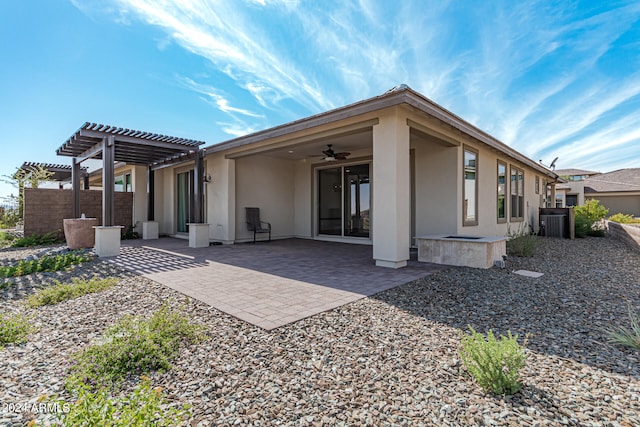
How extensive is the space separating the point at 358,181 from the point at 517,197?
594 centimetres

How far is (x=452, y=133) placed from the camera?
6.64 m

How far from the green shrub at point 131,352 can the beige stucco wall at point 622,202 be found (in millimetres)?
31846

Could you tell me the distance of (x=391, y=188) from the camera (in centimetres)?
512

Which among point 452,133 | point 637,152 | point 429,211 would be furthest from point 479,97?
point 637,152

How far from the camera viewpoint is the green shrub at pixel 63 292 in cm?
353

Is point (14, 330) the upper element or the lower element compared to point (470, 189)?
lower

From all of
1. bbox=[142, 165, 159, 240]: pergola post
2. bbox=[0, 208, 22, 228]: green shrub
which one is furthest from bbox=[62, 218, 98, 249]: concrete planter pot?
bbox=[0, 208, 22, 228]: green shrub

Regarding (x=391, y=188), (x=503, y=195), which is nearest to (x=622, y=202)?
(x=503, y=195)

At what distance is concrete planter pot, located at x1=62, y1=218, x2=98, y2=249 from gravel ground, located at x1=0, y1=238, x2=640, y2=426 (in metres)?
4.56

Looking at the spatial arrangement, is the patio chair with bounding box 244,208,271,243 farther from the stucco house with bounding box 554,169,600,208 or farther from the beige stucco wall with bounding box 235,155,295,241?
the stucco house with bounding box 554,169,600,208

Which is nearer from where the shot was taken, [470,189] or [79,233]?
[470,189]

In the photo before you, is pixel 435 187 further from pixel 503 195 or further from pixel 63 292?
pixel 63 292

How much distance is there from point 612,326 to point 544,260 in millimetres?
4013

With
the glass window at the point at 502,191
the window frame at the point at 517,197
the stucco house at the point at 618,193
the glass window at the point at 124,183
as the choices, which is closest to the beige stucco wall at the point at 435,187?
the glass window at the point at 502,191
